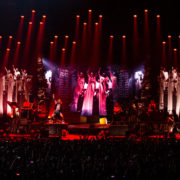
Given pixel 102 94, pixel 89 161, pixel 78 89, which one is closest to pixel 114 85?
pixel 102 94

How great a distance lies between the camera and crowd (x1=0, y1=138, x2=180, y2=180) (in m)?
4.30

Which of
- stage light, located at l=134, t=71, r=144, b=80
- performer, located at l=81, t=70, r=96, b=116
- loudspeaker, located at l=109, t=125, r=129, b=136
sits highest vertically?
stage light, located at l=134, t=71, r=144, b=80

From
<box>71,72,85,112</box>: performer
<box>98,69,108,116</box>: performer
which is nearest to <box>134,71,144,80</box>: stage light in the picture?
<box>98,69,108,116</box>: performer

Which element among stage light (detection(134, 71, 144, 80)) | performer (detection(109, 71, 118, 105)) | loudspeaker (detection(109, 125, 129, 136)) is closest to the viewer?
loudspeaker (detection(109, 125, 129, 136))

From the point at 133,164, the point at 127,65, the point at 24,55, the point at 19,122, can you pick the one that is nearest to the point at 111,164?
the point at 133,164

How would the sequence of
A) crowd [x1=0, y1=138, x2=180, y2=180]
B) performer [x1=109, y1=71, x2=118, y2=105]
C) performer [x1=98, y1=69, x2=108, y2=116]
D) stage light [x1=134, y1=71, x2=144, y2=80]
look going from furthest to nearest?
performer [x1=98, y1=69, x2=108, y2=116] < performer [x1=109, y1=71, x2=118, y2=105] < stage light [x1=134, y1=71, x2=144, y2=80] < crowd [x1=0, y1=138, x2=180, y2=180]

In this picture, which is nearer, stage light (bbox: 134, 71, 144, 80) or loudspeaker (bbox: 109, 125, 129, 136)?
loudspeaker (bbox: 109, 125, 129, 136)

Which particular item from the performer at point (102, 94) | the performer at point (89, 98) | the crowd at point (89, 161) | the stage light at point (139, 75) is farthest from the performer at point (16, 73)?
the crowd at point (89, 161)

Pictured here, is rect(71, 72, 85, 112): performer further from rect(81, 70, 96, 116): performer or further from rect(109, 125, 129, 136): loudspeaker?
rect(109, 125, 129, 136): loudspeaker

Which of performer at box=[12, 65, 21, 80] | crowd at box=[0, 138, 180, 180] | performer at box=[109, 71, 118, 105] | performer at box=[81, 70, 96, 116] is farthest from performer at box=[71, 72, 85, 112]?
crowd at box=[0, 138, 180, 180]

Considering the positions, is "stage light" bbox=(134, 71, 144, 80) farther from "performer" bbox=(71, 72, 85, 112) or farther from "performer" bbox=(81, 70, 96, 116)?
"performer" bbox=(71, 72, 85, 112)

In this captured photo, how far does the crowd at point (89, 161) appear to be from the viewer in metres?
4.30

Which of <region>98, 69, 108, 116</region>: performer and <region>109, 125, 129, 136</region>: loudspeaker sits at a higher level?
<region>98, 69, 108, 116</region>: performer

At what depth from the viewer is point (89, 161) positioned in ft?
16.2
